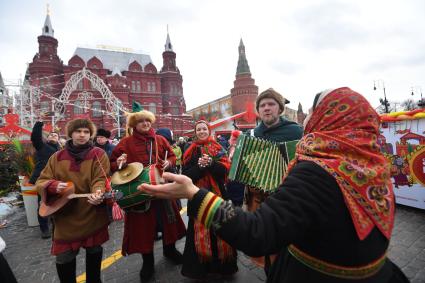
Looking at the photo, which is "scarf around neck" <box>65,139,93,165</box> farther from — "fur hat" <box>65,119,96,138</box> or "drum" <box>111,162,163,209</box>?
"drum" <box>111,162,163,209</box>

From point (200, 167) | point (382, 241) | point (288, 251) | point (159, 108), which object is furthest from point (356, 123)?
point (159, 108)

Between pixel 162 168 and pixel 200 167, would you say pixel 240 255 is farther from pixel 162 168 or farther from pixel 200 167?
pixel 162 168

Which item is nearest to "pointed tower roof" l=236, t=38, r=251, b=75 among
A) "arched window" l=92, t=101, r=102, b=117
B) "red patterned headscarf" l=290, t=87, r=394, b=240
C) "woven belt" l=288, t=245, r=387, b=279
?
"arched window" l=92, t=101, r=102, b=117

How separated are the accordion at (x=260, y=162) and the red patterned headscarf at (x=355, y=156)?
3.35 ft

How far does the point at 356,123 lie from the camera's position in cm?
114

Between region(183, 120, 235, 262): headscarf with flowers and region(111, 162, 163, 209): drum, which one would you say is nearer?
region(111, 162, 163, 209): drum

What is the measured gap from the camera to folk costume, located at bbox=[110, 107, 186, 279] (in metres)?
2.99

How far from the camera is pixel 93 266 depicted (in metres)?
2.68

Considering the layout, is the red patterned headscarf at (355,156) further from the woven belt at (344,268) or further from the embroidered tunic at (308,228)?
the woven belt at (344,268)

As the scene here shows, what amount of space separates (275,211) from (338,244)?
0.36 m

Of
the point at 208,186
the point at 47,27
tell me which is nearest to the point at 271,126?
the point at 208,186

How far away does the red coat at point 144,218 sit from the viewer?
2.99 meters

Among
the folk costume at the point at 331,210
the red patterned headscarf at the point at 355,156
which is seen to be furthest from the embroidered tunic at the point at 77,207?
the red patterned headscarf at the point at 355,156

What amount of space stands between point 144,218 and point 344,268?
8.13ft
